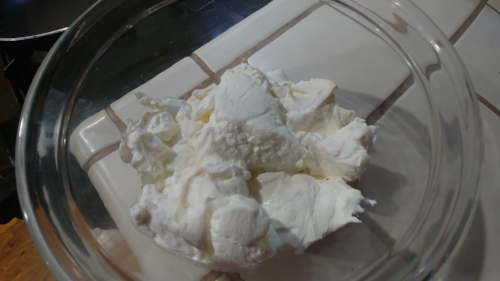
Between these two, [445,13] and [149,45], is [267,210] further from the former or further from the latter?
[445,13]

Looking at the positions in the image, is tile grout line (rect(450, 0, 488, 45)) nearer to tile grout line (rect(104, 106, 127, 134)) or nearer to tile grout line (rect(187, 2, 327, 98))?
tile grout line (rect(187, 2, 327, 98))

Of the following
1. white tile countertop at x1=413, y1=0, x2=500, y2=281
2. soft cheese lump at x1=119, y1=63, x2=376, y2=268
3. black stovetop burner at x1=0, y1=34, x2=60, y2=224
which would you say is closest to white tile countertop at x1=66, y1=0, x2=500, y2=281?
white tile countertop at x1=413, y1=0, x2=500, y2=281

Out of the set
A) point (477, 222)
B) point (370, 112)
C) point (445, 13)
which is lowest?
point (477, 222)

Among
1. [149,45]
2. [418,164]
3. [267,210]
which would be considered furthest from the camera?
[149,45]

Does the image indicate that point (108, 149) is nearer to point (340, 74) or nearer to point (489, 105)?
point (340, 74)

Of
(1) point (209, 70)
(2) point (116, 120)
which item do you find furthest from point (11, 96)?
(1) point (209, 70)


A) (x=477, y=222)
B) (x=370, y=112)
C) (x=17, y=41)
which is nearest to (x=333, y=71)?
(x=370, y=112)

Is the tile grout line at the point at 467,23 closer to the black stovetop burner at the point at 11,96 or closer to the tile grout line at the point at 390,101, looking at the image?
the tile grout line at the point at 390,101
